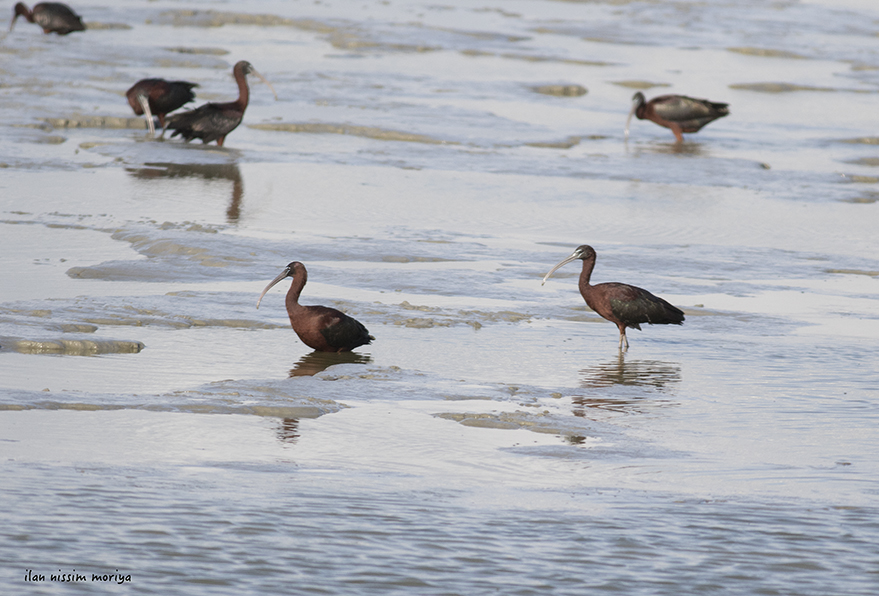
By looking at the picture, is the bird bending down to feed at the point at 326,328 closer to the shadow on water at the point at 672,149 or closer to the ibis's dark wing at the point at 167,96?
the ibis's dark wing at the point at 167,96

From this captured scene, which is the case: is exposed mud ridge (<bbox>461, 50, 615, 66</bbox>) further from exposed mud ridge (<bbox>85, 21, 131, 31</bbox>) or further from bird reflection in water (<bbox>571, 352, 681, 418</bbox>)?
bird reflection in water (<bbox>571, 352, 681, 418</bbox>)

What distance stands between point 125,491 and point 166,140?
13.6 metres

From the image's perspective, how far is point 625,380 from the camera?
9234mm

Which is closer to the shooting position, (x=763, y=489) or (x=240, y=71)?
(x=763, y=489)

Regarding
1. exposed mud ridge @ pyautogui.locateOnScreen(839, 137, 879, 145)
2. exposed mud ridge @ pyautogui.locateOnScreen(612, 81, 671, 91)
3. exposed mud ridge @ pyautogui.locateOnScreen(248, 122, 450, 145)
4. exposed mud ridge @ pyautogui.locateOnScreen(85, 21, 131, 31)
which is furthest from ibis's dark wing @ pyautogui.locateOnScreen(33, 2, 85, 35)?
exposed mud ridge @ pyautogui.locateOnScreen(839, 137, 879, 145)

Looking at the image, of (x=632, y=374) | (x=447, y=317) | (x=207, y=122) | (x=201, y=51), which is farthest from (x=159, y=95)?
(x=632, y=374)

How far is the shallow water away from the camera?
234 inches

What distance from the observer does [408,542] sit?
5957mm

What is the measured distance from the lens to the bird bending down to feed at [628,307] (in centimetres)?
1021

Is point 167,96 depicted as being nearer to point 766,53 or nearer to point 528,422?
point 528,422

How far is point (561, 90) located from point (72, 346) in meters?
18.2

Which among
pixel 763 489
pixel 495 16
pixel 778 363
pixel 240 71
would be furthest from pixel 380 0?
pixel 763 489

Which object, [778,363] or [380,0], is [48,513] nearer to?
[778,363]

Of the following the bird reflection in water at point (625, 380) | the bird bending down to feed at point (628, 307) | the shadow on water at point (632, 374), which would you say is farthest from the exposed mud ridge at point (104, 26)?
the shadow on water at point (632, 374)
